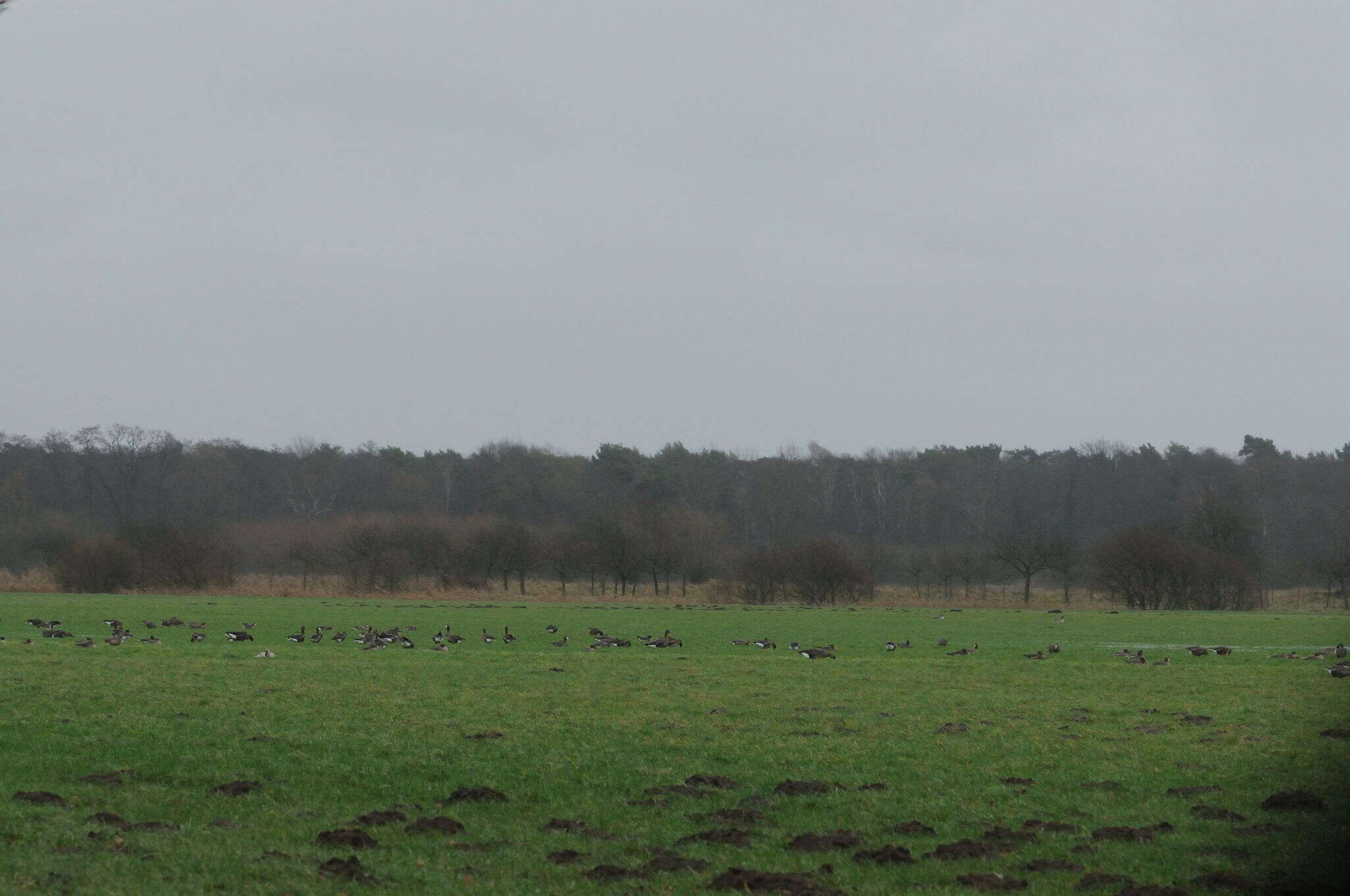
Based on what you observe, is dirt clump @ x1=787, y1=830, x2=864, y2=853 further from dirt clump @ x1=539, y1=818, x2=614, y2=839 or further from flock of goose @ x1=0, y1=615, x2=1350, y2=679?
flock of goose @ x1=0, y1=615, x2=1350, y2=679

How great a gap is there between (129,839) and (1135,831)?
8983mm

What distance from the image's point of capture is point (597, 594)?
97125 millimetres

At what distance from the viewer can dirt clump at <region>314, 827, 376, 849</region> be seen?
10328 millimetres

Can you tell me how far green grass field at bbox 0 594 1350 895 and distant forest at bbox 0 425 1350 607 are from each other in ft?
108

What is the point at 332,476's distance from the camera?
497ft

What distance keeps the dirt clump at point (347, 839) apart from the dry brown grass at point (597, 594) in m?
72.4

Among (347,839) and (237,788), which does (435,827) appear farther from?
(237,788)

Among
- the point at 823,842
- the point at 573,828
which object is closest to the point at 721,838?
the point at 823,842

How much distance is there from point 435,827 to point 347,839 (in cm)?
85

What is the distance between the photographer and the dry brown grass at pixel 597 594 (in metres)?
85.1

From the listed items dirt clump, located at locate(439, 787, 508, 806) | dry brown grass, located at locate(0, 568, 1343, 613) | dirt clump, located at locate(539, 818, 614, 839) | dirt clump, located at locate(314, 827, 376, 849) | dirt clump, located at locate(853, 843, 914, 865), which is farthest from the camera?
dry brown grass, located at locate(0, 568, 1343, 613)

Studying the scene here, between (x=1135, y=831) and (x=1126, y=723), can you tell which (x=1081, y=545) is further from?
(x=1135, y=831)

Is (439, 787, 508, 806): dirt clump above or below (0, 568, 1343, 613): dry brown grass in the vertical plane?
above

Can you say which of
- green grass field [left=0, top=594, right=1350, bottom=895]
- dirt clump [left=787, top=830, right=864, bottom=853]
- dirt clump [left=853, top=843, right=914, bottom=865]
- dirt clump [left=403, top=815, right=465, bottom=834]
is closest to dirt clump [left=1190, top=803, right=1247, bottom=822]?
green grass field [left=0, top=594, right=1350, bottom=895]
